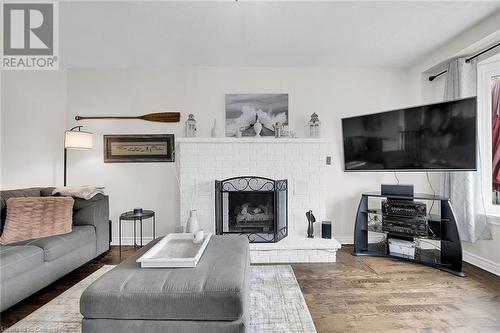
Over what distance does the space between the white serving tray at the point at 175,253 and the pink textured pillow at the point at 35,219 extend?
3.78 ft

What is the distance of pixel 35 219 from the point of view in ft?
7.41

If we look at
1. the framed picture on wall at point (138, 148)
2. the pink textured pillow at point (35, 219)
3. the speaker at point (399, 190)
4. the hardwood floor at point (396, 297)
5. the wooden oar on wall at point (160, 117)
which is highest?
the wooden oar on wall at point (160, 117)

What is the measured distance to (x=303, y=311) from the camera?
1.84 metres

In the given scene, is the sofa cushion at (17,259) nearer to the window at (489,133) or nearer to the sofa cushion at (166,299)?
the sofa cushion at (166,299)

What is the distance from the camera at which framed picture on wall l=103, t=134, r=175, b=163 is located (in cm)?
347

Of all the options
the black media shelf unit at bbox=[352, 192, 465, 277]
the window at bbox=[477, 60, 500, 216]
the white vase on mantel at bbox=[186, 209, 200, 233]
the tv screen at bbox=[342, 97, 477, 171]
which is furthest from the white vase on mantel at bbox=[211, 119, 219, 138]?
the window at bbox=[477, 60, 500, 216]

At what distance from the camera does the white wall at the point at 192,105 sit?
3.49 m

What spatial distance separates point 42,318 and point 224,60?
3107 millimetres

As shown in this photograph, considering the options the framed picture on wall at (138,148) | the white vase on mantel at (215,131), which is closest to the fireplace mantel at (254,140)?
the white vase on mantel at (215,131)

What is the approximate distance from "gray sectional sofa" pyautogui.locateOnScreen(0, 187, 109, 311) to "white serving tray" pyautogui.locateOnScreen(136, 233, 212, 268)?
985 mm

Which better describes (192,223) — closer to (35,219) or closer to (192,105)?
(35,219)

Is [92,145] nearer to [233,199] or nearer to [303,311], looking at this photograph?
[233,199]

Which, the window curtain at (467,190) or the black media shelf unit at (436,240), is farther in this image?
the window curtain at (467,190)

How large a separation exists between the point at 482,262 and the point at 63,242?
13.6 ft
